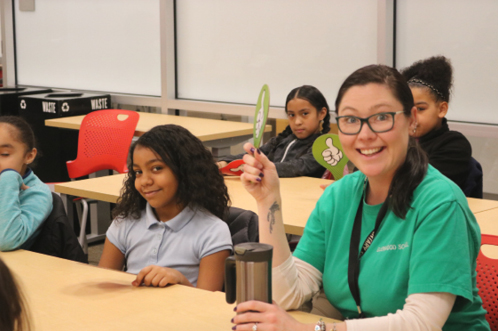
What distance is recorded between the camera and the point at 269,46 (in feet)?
15.9

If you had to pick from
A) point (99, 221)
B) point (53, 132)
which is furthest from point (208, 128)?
point (53, 132)

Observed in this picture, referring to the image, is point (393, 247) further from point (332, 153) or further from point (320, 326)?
point (332, 153)

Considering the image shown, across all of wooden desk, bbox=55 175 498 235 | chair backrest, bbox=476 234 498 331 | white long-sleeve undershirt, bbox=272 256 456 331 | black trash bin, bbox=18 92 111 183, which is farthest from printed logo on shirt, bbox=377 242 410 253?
black trash bin, bbox=18 92 111 183

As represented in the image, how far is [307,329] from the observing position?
1272 mm

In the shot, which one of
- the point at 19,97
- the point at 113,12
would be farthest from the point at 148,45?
the point at 19,97

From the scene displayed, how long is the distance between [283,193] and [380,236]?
1555mm

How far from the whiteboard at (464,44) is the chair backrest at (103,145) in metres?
1.92

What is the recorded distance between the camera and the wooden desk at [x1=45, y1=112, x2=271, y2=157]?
4.29 meters

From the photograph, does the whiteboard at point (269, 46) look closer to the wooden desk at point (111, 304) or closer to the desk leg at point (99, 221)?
the desk leg at point (99, 221)

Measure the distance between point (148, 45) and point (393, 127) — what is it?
448 cm

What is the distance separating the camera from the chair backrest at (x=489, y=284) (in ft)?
5.44

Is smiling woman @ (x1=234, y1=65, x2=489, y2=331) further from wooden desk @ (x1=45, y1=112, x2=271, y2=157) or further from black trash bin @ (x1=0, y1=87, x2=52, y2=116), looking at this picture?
black trash bin @ (x1=0, y1=87, x2=52, y2=116)

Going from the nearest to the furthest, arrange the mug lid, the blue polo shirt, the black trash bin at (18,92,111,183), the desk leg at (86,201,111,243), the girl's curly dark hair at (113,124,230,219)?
the mug lid → the blue polo shirt → the girl's curly dark hair at (113,124,230,219) → the desk leg at (86,201,111,243) → the black trash bin at (18,92,111,183)

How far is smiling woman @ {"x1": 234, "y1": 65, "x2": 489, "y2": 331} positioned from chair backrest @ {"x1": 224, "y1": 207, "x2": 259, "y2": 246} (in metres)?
0.52
